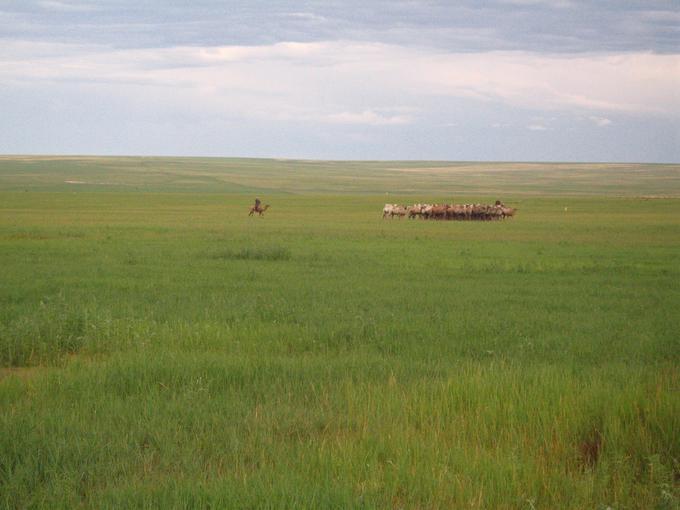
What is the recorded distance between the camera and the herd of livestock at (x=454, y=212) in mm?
47375

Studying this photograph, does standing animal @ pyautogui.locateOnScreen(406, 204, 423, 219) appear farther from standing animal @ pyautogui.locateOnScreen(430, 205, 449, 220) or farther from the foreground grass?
the foreground grass

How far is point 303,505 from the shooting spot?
5.66m

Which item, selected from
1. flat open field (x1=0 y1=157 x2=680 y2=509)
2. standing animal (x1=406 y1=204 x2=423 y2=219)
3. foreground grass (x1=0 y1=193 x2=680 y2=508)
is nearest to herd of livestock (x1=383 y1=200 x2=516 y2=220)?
standing animal (x1=406 y1=204 x2=423 y2=219)

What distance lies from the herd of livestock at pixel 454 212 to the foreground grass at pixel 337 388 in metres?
26.3

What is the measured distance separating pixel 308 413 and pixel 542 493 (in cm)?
232

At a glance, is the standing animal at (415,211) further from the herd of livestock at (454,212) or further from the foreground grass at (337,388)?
the foreground grass at (337,388)

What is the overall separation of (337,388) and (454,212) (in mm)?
39847

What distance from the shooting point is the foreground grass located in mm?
6262

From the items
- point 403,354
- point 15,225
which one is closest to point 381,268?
point 403,354

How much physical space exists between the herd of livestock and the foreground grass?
86.3 feet

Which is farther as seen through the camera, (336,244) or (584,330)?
(336,244)

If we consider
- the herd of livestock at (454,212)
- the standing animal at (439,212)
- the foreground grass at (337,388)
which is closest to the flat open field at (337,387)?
the foreground grass at (337,388)

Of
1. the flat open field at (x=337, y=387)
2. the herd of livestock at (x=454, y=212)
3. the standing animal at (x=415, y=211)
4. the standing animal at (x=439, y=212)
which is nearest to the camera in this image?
the flat open field at (x=337, y=387)

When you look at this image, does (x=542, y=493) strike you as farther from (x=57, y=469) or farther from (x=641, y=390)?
(x=57, y=469)
